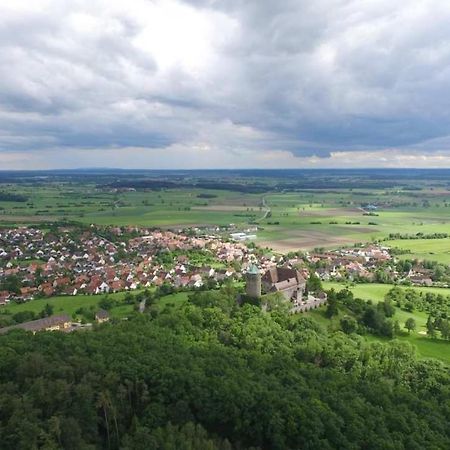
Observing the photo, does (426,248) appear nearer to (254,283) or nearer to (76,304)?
(254,283)

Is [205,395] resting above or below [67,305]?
above

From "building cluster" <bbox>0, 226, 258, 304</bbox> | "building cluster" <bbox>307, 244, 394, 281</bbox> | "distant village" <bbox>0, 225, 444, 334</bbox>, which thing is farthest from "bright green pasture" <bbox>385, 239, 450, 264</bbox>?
"building cluster" <bbox>0, 226, 258, 304</bbox>

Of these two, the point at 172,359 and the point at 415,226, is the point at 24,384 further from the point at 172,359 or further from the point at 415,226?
the point at 415,226

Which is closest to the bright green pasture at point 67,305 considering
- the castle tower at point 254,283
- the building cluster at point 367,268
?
the castle tower at point 254,283

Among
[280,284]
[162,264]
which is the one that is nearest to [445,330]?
[280,284]

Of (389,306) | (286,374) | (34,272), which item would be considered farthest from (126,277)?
(286,374)
